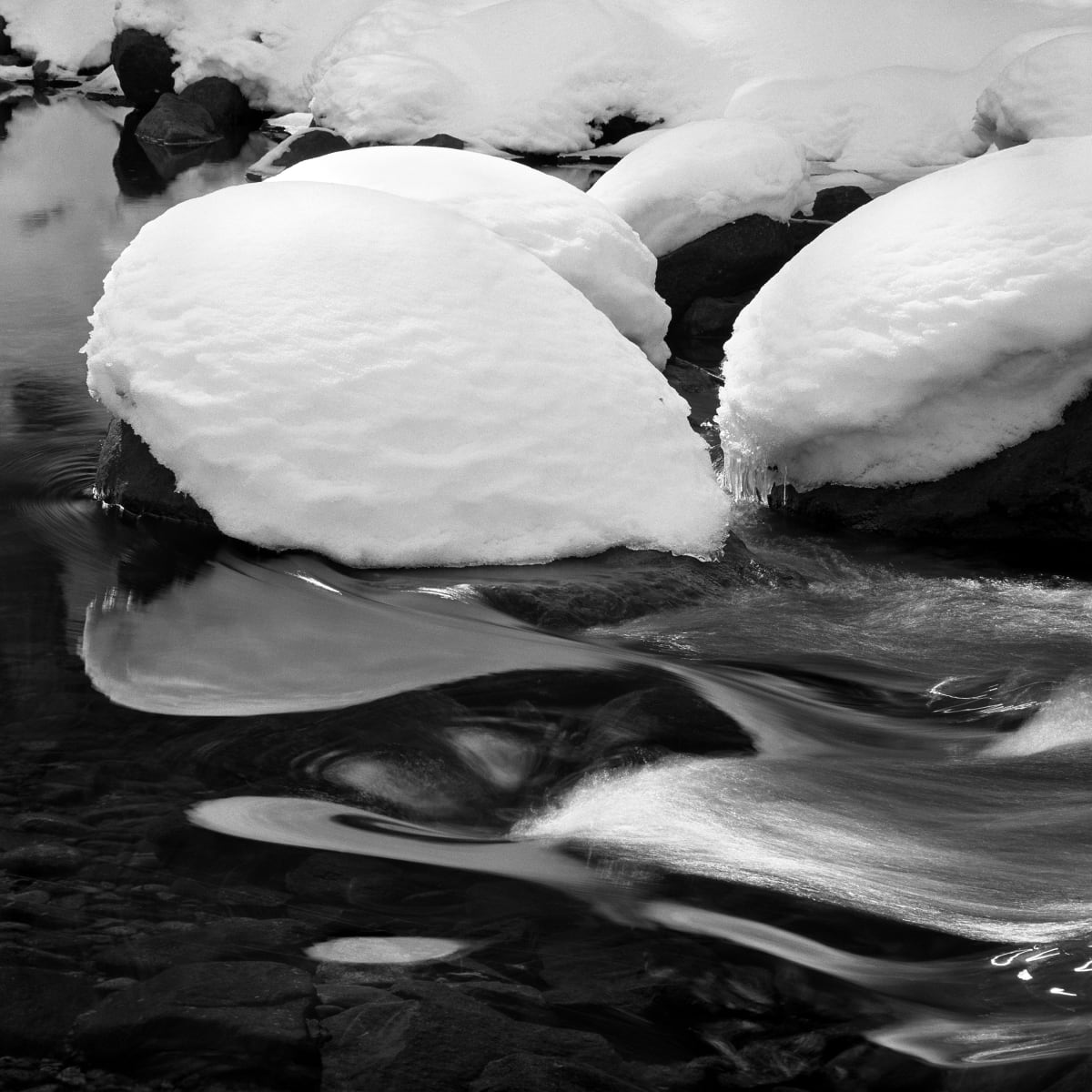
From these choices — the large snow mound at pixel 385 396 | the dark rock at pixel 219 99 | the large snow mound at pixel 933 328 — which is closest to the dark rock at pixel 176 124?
the dark rock at pixel 219 99

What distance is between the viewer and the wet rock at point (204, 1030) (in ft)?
5.59

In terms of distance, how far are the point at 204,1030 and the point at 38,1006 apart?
252mm

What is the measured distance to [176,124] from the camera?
15297 mm

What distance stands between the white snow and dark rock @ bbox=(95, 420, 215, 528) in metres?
20.4

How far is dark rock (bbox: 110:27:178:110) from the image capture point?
59.2 ft

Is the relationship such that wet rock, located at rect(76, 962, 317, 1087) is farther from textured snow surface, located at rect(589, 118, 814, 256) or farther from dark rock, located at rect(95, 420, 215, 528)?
textured snow surface, located at rect(589, 118, 814, 256)

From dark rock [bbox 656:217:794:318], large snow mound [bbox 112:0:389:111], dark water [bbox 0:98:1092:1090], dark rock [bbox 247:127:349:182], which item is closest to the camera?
dark water [bbox 0:98:1092:1090]

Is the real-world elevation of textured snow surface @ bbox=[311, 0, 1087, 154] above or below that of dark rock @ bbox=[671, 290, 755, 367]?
above

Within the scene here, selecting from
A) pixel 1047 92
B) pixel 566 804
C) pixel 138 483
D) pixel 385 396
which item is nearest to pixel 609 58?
pixel 1047 92

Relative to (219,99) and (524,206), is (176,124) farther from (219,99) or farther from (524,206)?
(524,206)

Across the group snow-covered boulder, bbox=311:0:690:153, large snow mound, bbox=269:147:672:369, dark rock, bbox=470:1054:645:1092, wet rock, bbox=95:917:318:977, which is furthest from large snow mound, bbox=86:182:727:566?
snow-covered boulder, bbox=311:0:690:153

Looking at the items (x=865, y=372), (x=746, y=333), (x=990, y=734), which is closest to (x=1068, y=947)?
(x=990, y=734)

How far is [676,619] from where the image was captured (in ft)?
10.9

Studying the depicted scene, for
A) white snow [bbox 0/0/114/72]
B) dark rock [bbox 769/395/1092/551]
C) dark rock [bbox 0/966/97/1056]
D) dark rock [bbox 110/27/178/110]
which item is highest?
white snow [bbox 0/0/114/72]
